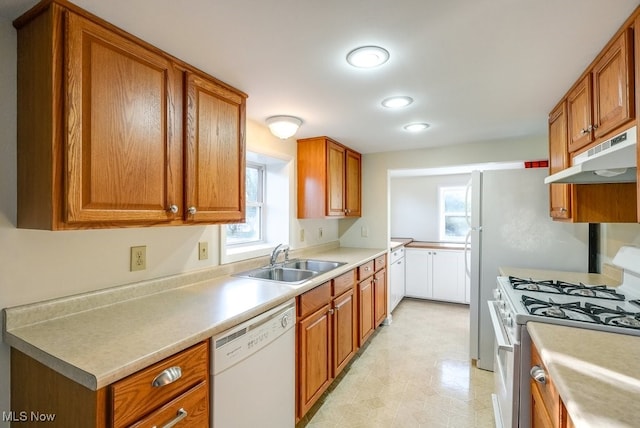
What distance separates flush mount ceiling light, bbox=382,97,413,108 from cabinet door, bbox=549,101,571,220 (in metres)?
0.97

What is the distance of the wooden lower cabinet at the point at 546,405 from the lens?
91 centimetres

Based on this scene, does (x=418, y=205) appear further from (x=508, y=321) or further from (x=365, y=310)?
(x=508, y=321)

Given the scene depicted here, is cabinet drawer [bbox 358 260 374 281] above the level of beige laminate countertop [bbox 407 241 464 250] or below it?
below

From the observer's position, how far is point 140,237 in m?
1.57

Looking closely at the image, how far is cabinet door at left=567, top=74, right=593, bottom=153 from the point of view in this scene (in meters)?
1.52

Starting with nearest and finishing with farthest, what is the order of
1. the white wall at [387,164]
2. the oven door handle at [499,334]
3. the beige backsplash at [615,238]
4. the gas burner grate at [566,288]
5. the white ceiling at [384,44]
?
1. the white ceiling at [384,44]
2. the oven door handle at [499,334]
3. the gas burner grate at [566,288]
4. the beige backsplash at [615,238]
5. the white wall at [387,164]

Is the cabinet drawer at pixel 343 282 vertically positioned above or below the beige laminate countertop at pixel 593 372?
below

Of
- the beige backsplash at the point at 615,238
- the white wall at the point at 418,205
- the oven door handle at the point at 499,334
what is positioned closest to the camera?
the oven door handle at the point at 499,334

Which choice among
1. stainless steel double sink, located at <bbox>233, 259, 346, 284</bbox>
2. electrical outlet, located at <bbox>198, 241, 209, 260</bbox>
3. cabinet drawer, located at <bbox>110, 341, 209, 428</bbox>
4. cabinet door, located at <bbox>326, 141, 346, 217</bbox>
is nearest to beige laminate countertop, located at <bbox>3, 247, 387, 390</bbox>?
cabinet drawer, located at <bbox>110, 341, 209, 428</bbox>

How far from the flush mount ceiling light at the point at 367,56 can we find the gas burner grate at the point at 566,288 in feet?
5.10

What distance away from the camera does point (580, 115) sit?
64.7 inches

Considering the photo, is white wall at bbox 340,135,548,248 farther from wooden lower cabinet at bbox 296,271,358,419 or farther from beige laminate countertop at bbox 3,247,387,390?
beige laminate countertop at bbox 3,247,387,390

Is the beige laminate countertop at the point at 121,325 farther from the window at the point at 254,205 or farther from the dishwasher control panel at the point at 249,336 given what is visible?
the window at the point at 254,205

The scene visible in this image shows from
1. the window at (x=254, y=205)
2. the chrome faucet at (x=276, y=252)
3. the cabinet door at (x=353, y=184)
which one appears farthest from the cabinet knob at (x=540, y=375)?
the cabinet door at (x=353, y=184)
